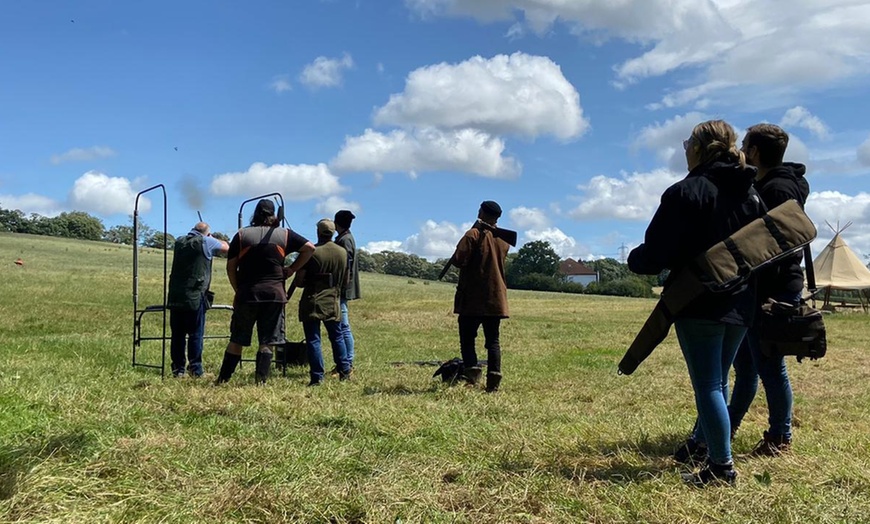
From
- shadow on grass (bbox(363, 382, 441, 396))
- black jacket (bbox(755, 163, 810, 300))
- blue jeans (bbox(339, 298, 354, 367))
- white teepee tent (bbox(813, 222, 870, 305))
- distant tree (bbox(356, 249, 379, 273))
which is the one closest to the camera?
black jacket (bbox(755, 163, 810, 300))

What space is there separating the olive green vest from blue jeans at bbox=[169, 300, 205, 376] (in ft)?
0.41

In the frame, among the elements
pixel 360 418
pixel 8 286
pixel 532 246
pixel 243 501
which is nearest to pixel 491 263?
pixel 360 418

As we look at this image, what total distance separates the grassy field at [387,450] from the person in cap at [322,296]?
359mm

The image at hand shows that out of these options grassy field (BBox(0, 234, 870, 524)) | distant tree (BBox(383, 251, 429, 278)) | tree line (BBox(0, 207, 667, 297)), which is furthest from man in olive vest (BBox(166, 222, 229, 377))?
distant tree (BBox(383, 251, 429, 278))

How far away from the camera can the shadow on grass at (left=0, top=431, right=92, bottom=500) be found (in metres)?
3.00

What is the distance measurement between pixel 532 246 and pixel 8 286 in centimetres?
7420

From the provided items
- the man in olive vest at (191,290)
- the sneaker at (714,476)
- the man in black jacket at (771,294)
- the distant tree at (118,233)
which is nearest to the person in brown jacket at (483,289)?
the man in olive vest at (191,290)

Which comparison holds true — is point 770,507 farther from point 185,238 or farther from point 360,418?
point 185,238

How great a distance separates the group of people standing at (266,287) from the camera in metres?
6.85

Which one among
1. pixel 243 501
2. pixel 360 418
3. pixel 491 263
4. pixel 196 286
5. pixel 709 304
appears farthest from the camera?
pixel 196 286

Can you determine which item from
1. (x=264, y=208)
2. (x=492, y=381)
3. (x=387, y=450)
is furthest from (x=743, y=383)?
(x=264, y=208)

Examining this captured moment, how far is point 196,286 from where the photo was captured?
24.9ft

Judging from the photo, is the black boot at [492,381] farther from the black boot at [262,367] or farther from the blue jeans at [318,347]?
the black boot at [262,367]

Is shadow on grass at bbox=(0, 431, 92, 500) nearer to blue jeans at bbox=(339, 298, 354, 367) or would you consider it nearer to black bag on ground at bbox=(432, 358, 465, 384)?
black bag on ground at bbox=(432, 358, 465, 384)
